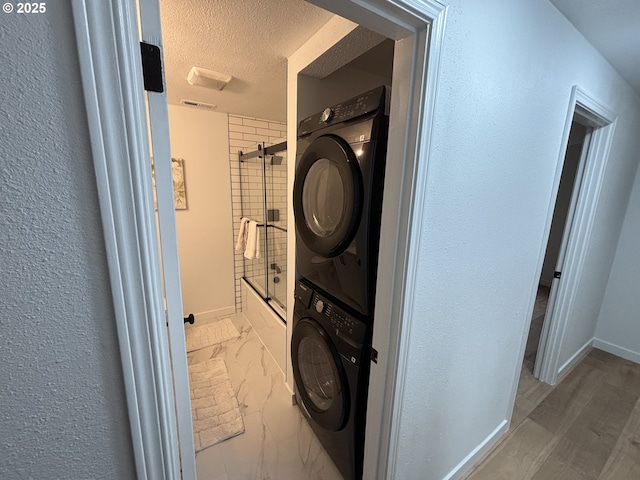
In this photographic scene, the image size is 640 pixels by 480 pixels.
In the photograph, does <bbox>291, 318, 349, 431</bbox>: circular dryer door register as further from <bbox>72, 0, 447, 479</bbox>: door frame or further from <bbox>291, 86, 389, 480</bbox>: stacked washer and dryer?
<bbox>72, 0, 447, 479</bbox>: door frame

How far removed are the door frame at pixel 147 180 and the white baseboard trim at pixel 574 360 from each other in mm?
2211

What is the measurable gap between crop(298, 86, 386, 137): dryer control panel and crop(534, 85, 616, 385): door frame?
1.13 m

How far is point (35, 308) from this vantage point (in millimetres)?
420

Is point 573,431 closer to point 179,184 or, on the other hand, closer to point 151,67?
point 151,67

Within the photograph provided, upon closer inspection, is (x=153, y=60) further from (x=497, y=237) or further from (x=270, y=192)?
(x=270, y=192)

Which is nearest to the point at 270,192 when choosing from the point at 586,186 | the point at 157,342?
→ the point at 157,342

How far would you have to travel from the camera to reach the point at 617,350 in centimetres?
247

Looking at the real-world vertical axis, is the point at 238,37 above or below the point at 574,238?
above

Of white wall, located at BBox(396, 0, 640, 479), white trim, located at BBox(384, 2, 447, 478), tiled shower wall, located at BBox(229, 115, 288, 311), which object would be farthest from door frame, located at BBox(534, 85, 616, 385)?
tiled shower wall, located at BBox(229, 115, 288, 311)

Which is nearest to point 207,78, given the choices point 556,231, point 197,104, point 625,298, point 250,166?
point 197,104

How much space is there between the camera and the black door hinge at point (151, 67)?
1.61ft

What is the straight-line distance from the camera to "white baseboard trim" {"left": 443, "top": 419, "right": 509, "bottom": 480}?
135 cm

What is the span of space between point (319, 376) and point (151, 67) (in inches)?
59.1

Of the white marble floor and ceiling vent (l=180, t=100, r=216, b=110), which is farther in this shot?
ceiling vent (l=180, t=100, r=216, b=110)
